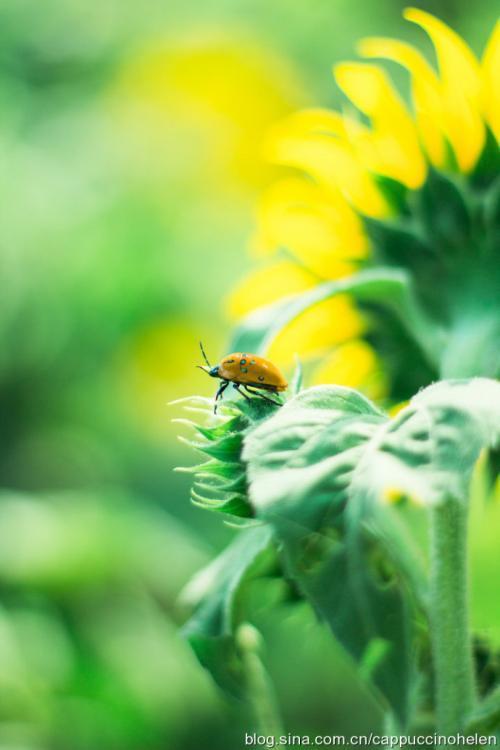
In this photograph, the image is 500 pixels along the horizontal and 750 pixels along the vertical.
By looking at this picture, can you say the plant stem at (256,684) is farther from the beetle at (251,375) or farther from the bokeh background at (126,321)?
the beetle at (251,375)

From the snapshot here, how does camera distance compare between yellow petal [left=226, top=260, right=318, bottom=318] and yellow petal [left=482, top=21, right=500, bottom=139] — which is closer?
yellow petal [left=482, top=21, right=500, bottom=139]

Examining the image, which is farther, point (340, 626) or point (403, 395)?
point (403, 395)

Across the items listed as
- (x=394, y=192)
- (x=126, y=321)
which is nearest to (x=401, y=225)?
(x=394, y=192)

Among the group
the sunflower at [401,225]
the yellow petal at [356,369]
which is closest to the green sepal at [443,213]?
the sunflower at [401,225]

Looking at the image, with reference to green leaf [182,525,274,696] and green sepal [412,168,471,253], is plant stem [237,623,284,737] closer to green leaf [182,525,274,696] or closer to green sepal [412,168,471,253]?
green leaf [182,525,274,696]

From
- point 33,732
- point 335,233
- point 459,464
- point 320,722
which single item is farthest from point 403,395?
point 320,722

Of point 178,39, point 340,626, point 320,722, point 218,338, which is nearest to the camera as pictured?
point 340,626

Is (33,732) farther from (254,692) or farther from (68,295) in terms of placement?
(68,295)

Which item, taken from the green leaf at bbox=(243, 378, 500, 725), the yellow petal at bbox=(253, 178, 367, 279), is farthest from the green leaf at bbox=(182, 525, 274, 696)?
the yellow petal at bbox=(253, 178, 367, 279)
